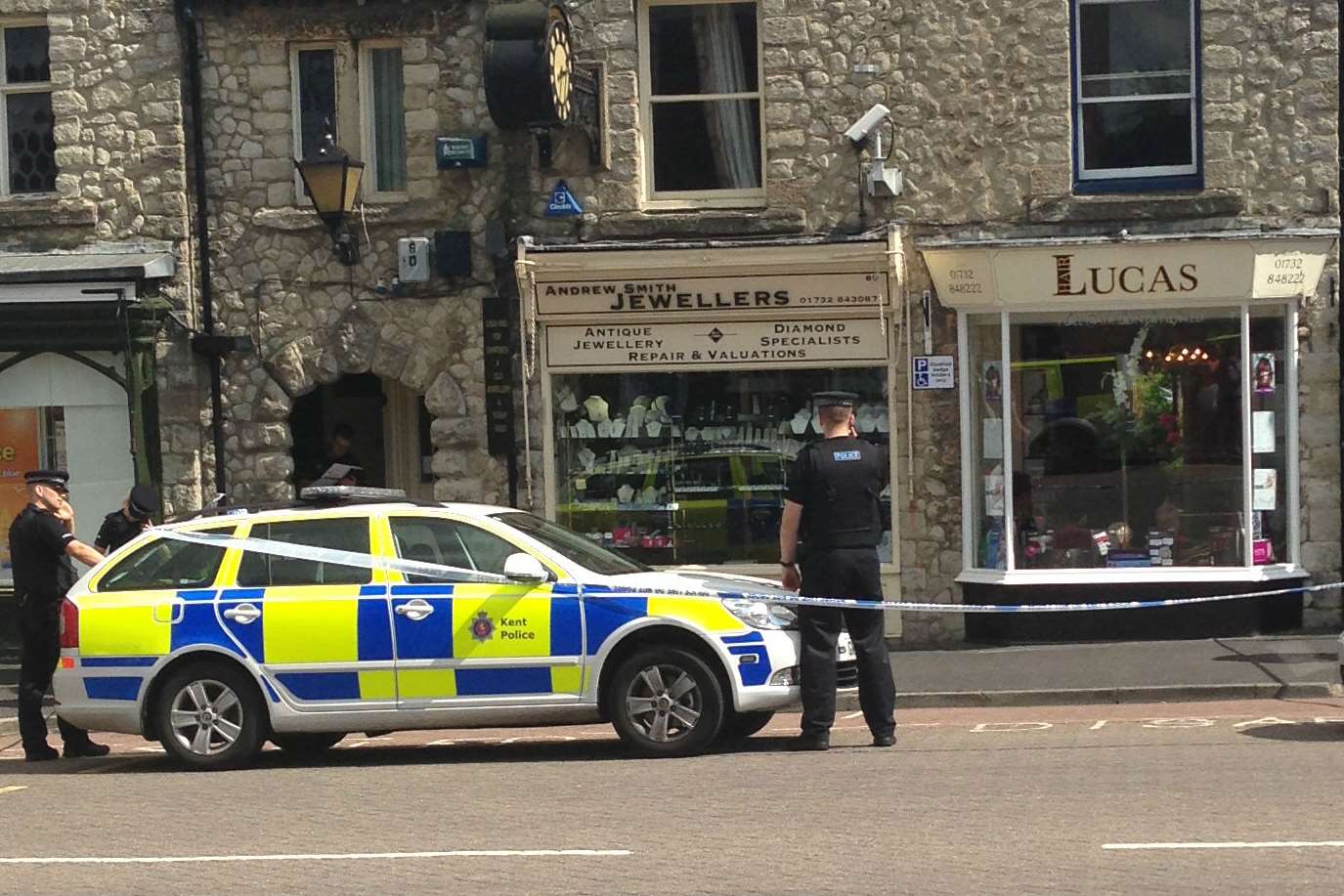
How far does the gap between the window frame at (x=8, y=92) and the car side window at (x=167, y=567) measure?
6.91 meters

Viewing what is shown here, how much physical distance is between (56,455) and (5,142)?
2965 mm

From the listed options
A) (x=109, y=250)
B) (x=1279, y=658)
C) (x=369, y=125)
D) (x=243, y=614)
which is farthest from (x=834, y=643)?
(x=109, y=250)

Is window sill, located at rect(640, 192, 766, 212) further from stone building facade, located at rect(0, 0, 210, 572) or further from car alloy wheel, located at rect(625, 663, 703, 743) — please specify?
car alloy wheel, located at rect(625, 663, 703, 743)

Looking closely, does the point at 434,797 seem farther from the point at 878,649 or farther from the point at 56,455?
the point at 56,455

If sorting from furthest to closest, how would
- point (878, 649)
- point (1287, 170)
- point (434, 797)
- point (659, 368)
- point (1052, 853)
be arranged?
point (659, 368)
point (1287, 170)
point (878, 649)
point (434, 797)
point (1052, 853)

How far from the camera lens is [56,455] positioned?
58.3ft

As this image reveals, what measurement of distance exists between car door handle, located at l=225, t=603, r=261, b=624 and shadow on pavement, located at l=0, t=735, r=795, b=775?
95 cm

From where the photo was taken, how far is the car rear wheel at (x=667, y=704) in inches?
436

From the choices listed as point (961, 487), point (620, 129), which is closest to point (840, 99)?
point (620, 129)

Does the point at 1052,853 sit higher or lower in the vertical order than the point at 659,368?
lower

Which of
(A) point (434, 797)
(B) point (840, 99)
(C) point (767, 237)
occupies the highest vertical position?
(B) point (840, 99)

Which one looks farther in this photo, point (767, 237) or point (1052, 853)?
point (767, 237)

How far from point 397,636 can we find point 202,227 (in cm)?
746

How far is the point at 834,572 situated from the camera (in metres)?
11.3
